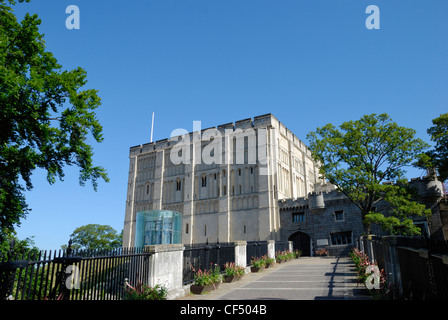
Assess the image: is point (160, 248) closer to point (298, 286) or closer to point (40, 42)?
point (298, 286)

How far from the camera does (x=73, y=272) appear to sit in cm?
651

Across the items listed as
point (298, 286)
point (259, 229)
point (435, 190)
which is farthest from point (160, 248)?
point (259, 229)

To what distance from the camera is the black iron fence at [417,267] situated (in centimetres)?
507

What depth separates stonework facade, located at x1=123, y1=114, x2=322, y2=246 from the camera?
4078 centimetres

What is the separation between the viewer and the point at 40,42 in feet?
46.0

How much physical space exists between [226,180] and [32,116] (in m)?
33.4

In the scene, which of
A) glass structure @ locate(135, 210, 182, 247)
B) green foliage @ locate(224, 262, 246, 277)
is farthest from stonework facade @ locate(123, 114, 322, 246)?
green foliage @ locate(224, 262, 246, 277)

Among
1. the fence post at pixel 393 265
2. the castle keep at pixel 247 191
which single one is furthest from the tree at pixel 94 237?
the fence post at pixel 393 265

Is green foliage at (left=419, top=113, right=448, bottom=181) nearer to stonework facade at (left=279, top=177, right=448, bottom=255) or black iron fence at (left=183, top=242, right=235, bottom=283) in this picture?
stonework facade at (left=279, top=177, right=448, bottom=255)

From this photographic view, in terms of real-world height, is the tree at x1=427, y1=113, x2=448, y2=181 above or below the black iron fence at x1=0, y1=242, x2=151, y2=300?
above

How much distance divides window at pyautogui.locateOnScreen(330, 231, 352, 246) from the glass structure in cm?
1863

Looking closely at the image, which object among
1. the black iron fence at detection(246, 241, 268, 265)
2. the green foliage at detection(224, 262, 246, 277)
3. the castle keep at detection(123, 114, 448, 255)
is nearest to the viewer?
the green foliage at detection(224, 262, 246, 277)

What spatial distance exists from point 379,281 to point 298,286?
2967 millimetres

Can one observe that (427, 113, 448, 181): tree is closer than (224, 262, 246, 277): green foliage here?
No
